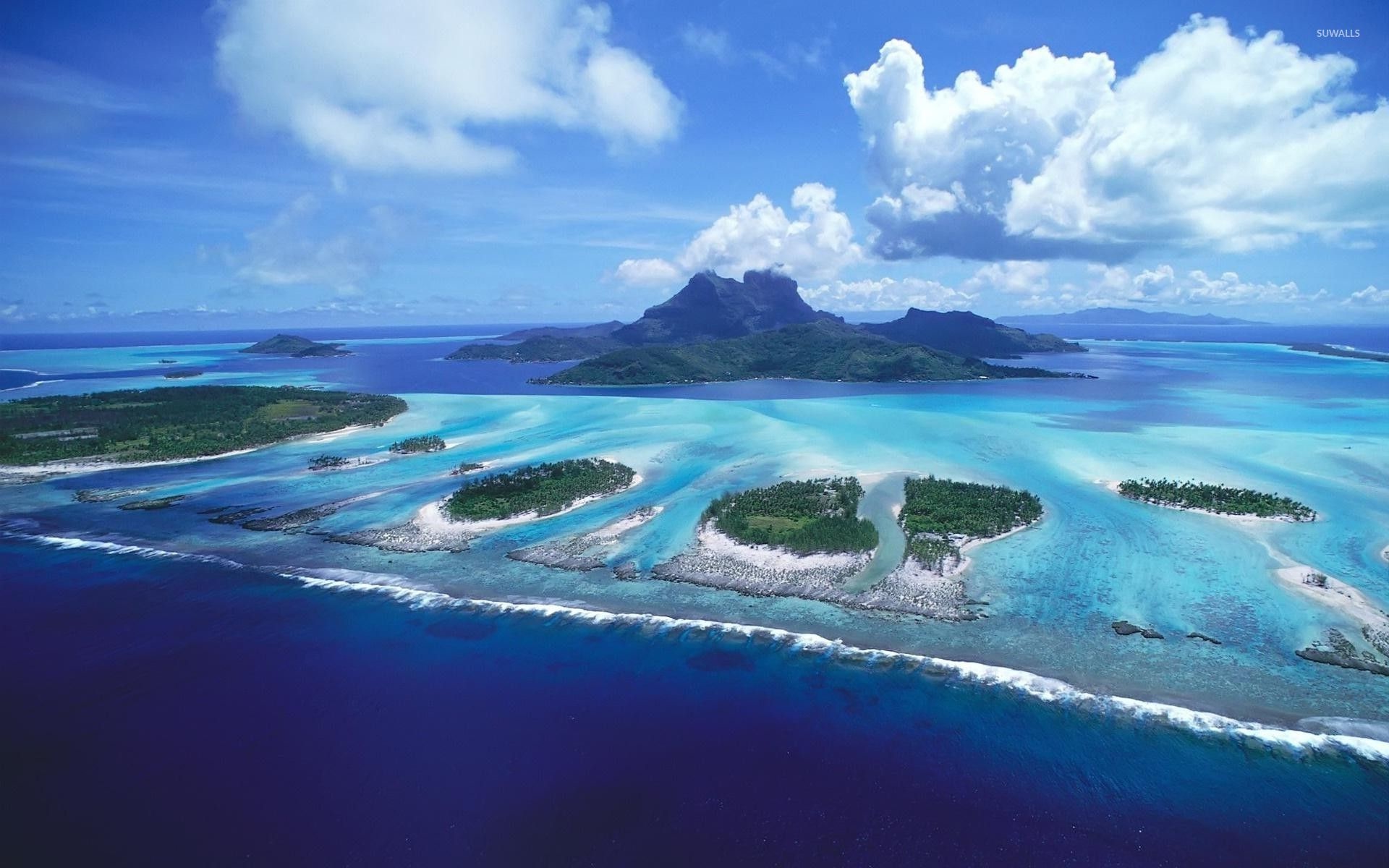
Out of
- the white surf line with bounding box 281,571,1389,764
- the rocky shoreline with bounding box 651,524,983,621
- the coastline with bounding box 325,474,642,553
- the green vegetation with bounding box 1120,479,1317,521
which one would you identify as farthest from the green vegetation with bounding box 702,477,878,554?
the green vegetation with bounding box 1120,479,1317,521

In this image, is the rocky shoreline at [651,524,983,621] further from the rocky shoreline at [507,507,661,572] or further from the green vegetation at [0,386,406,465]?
the green vegetation at [0,386,406,465]

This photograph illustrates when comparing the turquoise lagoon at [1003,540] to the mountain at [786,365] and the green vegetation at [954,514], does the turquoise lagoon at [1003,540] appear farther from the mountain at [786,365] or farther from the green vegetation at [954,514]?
the mountain at [786,365]

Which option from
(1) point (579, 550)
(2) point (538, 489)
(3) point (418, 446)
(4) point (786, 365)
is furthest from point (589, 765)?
(4) point (786, 365)

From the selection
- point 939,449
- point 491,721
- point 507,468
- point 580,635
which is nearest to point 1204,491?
point 939,449

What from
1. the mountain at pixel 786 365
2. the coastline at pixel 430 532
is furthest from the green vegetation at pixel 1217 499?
the mountain at pixel 786 365

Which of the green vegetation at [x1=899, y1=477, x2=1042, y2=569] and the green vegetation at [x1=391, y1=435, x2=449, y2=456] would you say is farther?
the green vegetation at [x1=391, y1=435, x2=449, y2=456]

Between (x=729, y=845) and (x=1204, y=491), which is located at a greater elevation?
(x=1204, y=491)

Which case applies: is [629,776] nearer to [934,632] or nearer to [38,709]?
[934,632]
